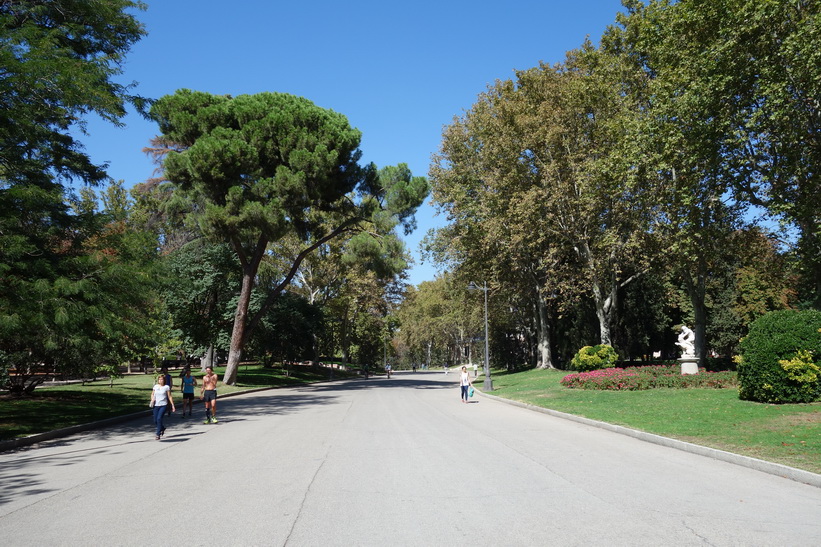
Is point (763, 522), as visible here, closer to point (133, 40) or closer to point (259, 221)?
point (133, 40)

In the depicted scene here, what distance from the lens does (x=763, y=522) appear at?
5371 millimetres

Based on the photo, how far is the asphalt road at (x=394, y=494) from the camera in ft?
16.4

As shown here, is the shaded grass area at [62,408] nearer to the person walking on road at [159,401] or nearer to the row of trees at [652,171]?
the person walking on road at [159,401]

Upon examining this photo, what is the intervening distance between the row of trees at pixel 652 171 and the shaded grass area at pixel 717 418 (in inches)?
283

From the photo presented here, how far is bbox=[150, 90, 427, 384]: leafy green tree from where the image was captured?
85.3 ft

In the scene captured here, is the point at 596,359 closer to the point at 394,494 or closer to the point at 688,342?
the point at 688,342

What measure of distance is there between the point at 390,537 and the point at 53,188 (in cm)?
1372

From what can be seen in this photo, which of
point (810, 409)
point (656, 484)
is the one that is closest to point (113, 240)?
point (656, 484)

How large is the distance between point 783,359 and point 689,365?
10.1m

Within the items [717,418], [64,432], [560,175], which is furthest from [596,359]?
[64,432]

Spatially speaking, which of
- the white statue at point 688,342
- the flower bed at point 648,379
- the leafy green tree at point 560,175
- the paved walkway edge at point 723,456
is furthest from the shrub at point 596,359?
the paved walkway edge at point 723,456

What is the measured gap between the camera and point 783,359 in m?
13.6

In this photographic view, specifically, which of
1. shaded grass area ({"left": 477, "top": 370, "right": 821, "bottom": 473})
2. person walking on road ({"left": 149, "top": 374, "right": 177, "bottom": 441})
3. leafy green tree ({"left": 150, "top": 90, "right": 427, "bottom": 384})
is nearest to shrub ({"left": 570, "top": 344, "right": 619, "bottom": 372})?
shaded grass area ({"left": 477, "top": 370, "right": 821, "bottom": 473})

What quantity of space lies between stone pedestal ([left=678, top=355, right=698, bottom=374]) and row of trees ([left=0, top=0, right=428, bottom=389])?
1653 centimetres
